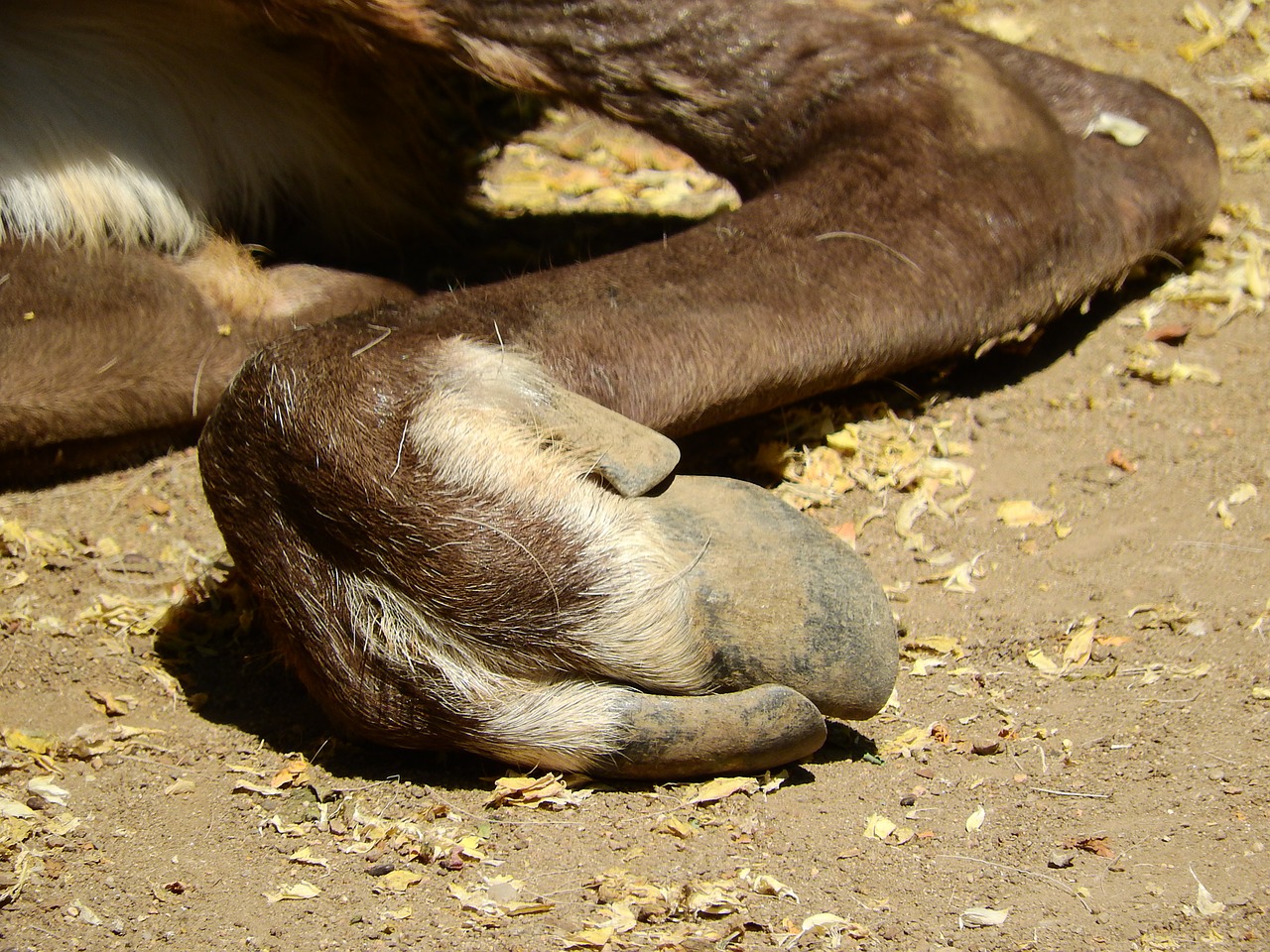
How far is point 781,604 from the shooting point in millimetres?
1733

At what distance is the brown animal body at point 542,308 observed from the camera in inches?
68.4

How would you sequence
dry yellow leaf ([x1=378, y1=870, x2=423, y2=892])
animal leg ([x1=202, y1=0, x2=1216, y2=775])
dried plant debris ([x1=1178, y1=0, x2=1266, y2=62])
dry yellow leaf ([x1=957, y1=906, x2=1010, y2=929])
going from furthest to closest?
dried plant debris ([x1=1178, y1=0, x2=1266, y2=62]) < animal leg ([x1=202, y1=0, x2=1216, y2=775]) < dry yellow leaf ([x1=378, y1=870, x2=423, y2=892]) < dry yellow leaf ([x1=957, y1=906, x2=1010, y2=929])

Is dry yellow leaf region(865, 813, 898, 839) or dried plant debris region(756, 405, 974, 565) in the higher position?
dried plant debris region(756, 405, 974, 565)

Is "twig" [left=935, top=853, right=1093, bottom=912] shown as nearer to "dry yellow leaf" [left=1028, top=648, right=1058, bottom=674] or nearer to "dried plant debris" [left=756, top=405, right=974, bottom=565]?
"dry yellow leaf" [left=1028, top=648, right=1058, bottom=674]

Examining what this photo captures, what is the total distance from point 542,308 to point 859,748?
2.66 ft

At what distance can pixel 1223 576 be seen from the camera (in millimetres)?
2174

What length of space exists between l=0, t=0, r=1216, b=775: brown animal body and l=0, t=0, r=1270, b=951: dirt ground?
127 mm

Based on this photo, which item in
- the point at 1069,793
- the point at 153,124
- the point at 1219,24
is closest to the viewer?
the point at 1069,793

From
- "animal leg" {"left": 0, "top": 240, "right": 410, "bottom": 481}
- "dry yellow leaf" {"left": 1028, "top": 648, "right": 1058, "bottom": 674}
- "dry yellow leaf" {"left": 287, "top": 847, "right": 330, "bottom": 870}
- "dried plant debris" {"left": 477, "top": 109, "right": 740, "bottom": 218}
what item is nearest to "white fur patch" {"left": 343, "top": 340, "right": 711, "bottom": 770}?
"dry yellow leaf" {"left": 287, "top": 847, "right": 330, "bottom": 870}

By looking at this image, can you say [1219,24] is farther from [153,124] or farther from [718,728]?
[718,728]

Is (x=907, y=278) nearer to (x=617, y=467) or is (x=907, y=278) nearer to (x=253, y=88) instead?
(x=617, y=467)

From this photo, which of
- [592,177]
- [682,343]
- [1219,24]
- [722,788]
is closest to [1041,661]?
[722,788]

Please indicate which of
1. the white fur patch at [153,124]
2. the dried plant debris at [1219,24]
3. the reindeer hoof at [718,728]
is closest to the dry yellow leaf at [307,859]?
the reindeer hoof at [718,728]

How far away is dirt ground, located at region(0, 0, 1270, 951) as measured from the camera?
155cm
